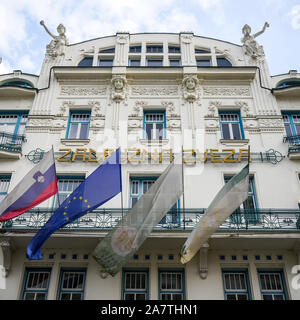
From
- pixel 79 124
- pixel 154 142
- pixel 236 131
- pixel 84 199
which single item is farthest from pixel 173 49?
pixel 84 199

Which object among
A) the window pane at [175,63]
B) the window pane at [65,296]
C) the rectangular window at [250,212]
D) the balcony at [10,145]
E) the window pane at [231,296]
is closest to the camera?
the window pane at [231,296]

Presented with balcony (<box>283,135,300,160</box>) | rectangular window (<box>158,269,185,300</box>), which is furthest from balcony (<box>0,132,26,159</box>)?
balcony (<box>283,135,300,160</box>)

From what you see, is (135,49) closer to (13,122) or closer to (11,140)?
(13,122)

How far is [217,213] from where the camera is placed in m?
10.9

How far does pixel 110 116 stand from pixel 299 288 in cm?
1037

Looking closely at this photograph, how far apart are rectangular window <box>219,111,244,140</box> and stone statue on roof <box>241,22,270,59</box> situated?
166 inches

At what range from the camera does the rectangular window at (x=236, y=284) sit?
475 inches

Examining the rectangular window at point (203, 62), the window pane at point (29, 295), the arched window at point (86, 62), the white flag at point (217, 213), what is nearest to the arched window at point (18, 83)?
the arched window at point (86, 62)

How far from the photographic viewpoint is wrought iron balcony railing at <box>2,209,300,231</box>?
501 inches

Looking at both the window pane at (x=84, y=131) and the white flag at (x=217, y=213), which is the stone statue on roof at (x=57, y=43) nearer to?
the window pane at (x=84, y=131)

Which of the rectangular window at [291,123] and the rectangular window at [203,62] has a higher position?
the rectangular window at [203,62]

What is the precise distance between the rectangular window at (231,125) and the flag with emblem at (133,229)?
6.03 m

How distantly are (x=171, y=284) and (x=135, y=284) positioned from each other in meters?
1.20
